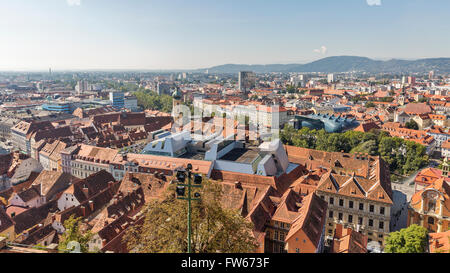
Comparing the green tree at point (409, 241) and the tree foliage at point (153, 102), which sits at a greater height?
the tree foliage at point (153, 102)

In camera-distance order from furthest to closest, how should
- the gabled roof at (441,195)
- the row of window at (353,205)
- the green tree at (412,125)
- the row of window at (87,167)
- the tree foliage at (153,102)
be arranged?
the tree foliage at (153,102) → the green tree at (412,125) → the row of window at (87,167) → the row of window at (353,205) → the gabled roof at (441,195)

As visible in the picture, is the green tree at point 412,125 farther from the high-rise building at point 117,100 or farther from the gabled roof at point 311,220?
the high-rise building at point 117,100

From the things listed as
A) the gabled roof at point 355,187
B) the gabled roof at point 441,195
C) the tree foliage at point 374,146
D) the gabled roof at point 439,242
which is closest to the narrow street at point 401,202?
the tree foliage at point 374,146

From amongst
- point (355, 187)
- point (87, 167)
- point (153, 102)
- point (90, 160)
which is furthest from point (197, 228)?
point (153, 102)

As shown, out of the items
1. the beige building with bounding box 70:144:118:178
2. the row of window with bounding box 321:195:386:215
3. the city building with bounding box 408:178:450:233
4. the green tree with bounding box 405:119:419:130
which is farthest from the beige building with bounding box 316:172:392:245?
the green tree with bounding box 405:119:419:130

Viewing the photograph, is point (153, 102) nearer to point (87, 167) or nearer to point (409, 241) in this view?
point (87, 167)
